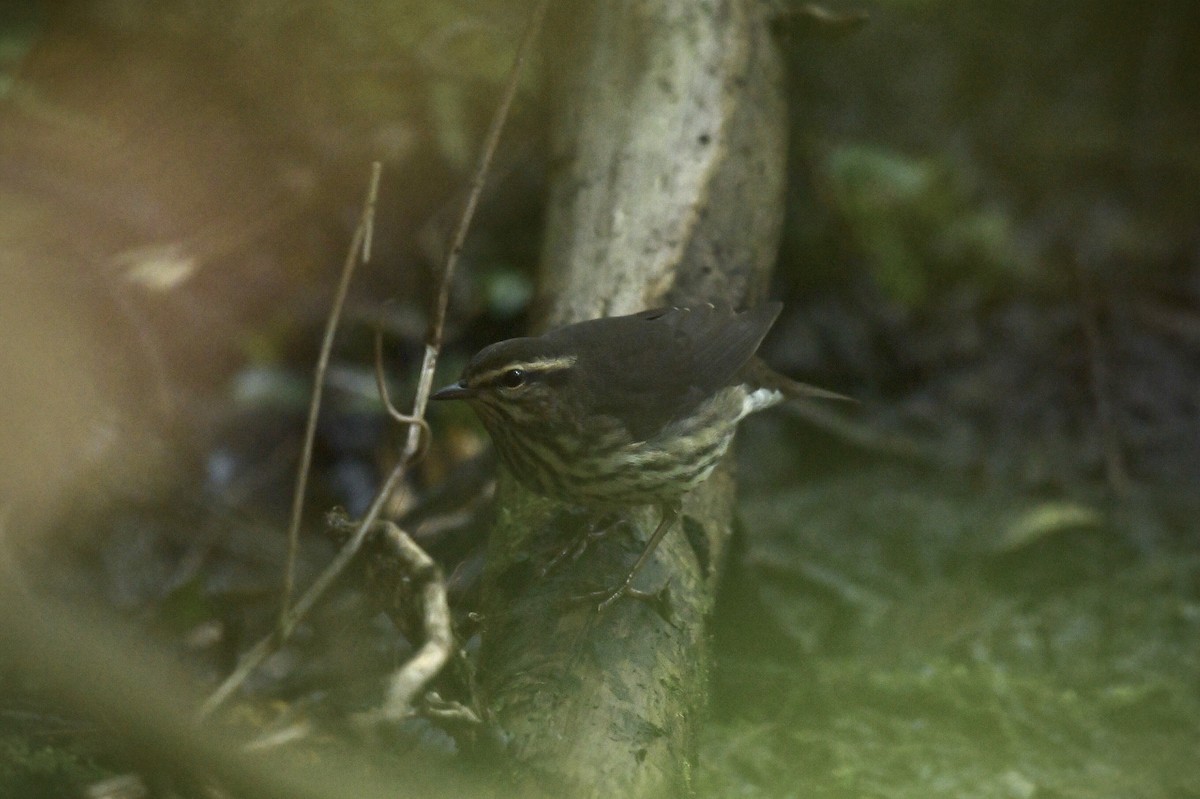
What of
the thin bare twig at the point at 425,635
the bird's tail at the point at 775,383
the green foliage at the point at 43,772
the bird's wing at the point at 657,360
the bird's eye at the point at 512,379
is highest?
the bird's tail at the point at 775,383

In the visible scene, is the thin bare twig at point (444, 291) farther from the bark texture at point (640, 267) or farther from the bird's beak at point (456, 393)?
the bark texture at point (640, 267)

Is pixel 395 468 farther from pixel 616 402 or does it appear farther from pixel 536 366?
pixel 616 402

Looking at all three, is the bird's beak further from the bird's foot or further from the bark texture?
the bird's foot

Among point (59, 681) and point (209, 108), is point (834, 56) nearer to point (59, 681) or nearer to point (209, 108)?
point (209, 108)

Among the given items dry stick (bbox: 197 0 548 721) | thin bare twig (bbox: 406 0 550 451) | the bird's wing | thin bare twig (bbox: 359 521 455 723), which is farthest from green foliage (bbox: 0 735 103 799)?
the bird's wing

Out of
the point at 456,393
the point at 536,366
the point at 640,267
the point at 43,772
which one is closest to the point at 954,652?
the point at 640,267

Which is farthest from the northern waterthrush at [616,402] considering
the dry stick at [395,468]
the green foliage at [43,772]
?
the green foliage at [43,772]

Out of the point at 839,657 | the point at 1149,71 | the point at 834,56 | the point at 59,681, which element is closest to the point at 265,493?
the point at 839,657
